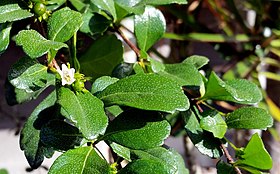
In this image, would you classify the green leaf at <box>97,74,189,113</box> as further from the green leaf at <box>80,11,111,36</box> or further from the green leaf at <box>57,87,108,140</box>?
the green leaf at <box>80,11,111,36</box>

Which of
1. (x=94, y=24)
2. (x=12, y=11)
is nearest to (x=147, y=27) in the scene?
(x=94, y=24)

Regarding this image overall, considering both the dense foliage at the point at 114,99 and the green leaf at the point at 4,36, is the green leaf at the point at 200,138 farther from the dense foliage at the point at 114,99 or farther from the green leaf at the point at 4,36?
the green leaf at the point at 4,36

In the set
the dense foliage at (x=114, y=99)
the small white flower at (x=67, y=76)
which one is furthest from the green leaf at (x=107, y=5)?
the small white flower at (x=67, y=76)

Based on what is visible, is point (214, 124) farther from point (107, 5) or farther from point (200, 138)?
point (107, 5)

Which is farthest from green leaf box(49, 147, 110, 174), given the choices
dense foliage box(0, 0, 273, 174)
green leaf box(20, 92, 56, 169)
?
green leaf box(20, 92, 56, 169)

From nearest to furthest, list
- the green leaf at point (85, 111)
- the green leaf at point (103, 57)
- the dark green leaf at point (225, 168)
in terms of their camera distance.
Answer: the green leaf at point (85, 111) < the dark green leaf at point (225, 168) < the green leaf at point (103, 57)
